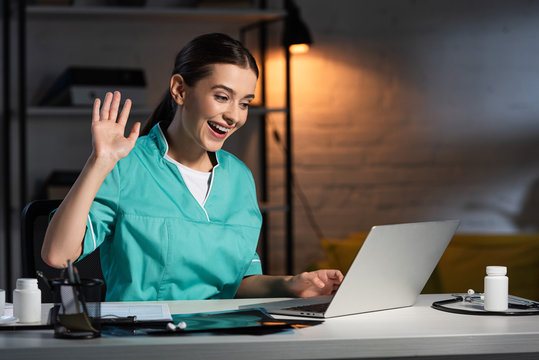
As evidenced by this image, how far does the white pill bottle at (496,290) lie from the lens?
1.30 m

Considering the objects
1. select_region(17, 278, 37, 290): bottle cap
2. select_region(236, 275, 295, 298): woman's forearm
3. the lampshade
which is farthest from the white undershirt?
the lampshade

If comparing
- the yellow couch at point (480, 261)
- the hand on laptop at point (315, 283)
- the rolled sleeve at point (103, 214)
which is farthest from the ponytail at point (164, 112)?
the yellow couch at point (480, 261)

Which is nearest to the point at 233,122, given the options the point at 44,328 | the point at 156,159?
the point at 156,159

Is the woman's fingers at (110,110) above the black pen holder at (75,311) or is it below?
above

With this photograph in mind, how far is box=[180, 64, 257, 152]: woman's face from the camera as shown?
1625mm

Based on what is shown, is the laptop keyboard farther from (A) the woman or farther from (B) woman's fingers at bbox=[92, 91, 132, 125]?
(B) woman's fingers at bbox=[92, 91, 132, 125]

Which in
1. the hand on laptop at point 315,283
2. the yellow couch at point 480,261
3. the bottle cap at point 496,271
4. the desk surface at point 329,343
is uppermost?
the bottle cap at point 496,271

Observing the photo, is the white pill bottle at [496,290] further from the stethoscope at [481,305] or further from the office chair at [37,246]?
the office chair at [37,246]

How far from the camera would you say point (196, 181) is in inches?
65.7

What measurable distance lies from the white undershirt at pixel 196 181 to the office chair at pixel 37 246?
0.29m

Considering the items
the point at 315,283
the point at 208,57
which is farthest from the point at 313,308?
the point at 208,57

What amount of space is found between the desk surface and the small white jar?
2.7 inches

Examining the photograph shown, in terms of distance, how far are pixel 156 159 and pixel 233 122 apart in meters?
0.20

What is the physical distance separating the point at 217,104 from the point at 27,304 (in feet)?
2.17
